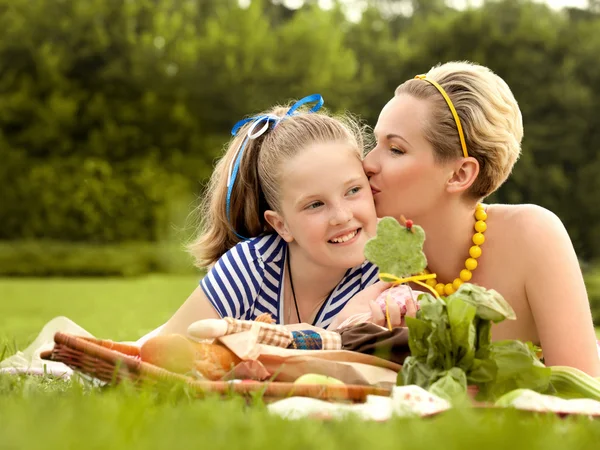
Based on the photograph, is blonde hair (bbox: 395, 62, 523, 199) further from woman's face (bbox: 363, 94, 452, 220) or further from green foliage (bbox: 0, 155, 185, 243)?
green foliage (bbox: 0, 155, 185, 243)

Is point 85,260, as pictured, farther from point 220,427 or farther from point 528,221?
point 220,427

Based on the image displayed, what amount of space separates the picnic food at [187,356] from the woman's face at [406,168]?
1312 mm

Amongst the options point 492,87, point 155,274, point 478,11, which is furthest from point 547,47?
point 492,87

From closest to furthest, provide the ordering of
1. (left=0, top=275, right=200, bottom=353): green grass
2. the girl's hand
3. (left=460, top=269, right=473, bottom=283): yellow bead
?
1. the girl's hand
2. (left=460, top=269, right=473, bottom=283): yellow bead
3. (left=0, top=275, right=200, bottom=353): green grass

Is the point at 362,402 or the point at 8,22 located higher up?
the point at 8,22

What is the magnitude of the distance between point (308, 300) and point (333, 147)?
772 millimetres

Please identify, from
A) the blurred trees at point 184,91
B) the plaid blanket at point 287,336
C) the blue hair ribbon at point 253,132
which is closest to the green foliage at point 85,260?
the blurred trees at point 184,91

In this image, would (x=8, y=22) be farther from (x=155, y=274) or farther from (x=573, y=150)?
(x=573, y=150)

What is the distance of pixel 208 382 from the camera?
2510 millimetres

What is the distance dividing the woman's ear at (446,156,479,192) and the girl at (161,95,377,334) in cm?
41

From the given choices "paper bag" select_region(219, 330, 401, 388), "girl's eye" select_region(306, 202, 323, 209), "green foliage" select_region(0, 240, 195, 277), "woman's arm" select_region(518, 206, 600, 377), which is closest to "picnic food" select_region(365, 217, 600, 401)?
"paper bag" select_region(219, 330, 401, 388)

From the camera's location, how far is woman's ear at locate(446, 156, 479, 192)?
379 centimetres

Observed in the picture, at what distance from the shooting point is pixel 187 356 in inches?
107

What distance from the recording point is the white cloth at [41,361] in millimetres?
3527
